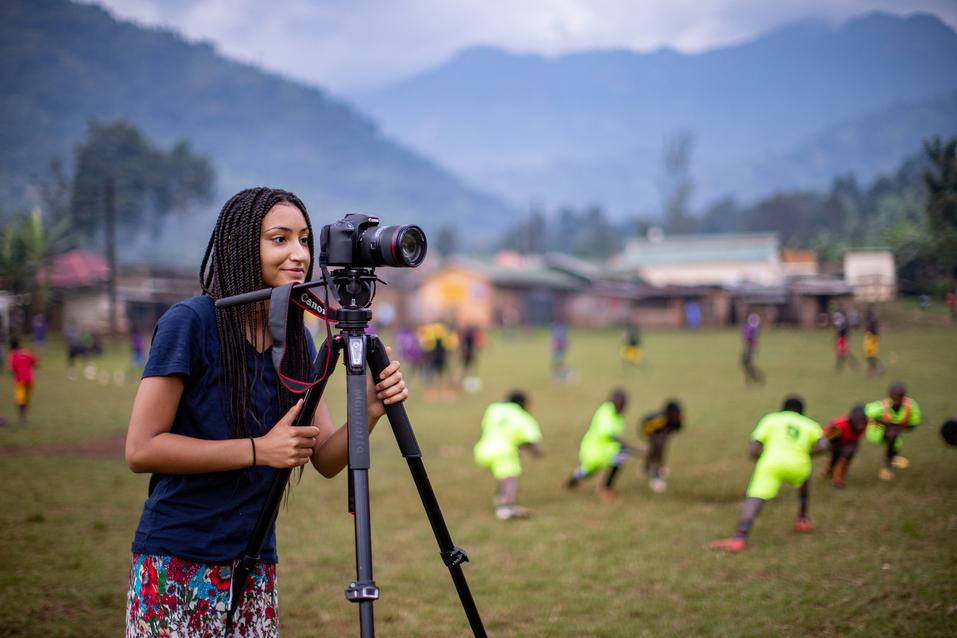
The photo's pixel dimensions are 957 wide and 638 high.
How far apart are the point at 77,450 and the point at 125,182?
7.97 metres

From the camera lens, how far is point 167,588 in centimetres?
210

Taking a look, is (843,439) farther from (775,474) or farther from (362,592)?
(362,592)

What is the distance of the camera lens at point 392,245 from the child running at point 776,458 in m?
4.97

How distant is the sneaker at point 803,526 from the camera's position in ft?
22.5

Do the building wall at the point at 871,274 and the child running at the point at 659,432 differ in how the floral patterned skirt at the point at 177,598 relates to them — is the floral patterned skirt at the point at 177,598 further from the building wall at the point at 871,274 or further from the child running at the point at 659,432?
the building wall at the point at 871,274

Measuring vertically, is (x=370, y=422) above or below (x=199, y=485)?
above

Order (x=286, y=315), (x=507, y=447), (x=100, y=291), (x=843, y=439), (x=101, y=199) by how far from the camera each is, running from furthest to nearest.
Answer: (x=100, y=291) < (x=101, y=199) < (x=843, y=439) < (x=507, y=447) < (x=286, y=315)

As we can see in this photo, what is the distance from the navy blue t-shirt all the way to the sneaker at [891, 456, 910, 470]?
9220mm

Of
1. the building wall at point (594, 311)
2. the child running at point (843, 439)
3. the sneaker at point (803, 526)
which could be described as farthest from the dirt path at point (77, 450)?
the building wall at point (594, 311)

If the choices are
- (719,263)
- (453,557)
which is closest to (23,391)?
(453,557)

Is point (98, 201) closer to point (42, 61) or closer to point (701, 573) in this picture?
point (42, 61)

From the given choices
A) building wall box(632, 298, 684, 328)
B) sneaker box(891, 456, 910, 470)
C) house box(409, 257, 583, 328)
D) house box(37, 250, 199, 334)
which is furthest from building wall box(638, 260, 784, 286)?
house box(409, 257, 583, 328)

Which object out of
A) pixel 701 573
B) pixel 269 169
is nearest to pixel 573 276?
pixel 269 169

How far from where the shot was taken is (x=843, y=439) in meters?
8.50
